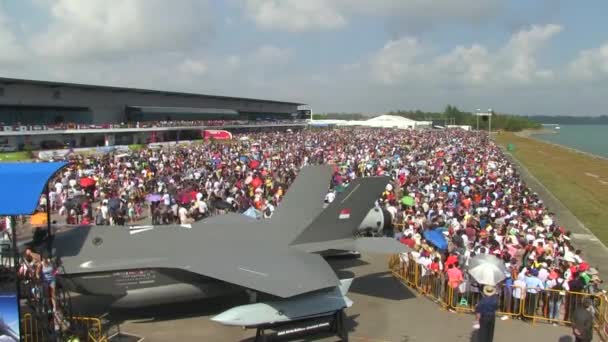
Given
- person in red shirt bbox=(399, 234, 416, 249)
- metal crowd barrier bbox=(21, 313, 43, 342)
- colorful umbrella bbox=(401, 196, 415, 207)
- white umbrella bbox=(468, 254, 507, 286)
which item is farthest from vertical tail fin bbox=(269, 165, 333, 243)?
colorful umbrella bbox=(401, 196, 415, 207)

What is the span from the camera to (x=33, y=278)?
38.5 feet

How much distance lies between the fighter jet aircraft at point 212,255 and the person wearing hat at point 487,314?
12.0ft

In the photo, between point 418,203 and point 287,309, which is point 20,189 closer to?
point 287,309

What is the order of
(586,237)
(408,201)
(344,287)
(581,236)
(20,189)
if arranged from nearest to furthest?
1. (20,189)
2. (344,287)
3. (586,237)
4. (581,236)
5. (408,201)

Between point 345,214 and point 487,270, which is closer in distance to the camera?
point 487,270

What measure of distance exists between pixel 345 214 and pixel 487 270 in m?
4.82

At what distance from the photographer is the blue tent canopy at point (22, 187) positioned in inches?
402

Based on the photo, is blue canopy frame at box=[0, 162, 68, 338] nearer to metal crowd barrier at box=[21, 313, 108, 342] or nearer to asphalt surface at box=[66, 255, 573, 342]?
metal crowd barrier at box=[21, 313, 108, 342]

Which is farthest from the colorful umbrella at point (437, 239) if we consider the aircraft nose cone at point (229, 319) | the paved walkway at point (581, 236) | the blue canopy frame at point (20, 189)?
the blue canopy frame at point (20, 189)

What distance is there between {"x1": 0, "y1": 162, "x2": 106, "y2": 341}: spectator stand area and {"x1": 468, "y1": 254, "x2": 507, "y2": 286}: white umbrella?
32.8 feet

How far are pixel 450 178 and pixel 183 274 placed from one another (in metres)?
23.2

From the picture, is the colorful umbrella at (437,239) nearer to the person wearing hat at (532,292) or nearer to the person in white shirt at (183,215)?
the person wearing hat at (532,292)

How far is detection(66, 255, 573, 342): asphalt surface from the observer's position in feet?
42.7

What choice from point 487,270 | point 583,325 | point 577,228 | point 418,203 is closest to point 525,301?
Result: point 487,270
